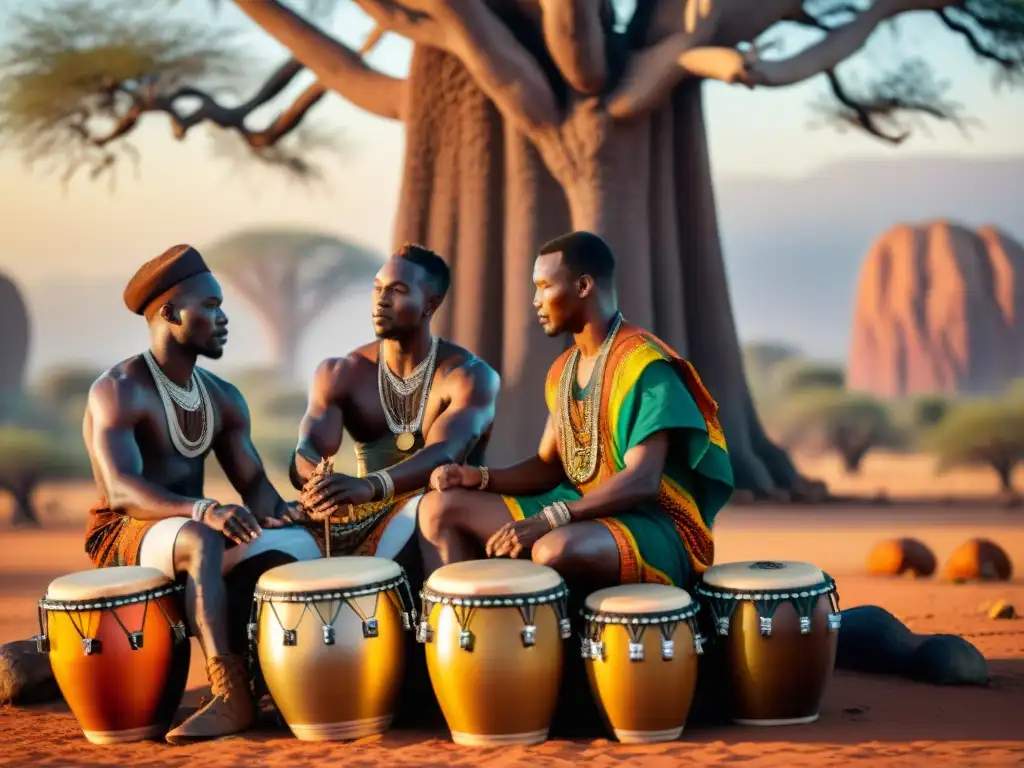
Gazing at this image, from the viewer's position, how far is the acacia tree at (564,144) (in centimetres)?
1123

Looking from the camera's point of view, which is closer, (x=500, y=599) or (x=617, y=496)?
(x=500, y=599)

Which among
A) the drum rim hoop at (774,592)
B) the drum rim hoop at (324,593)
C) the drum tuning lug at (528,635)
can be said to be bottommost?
the drum tuning lug at (528,635)

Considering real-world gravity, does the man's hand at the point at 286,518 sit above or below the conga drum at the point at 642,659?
above

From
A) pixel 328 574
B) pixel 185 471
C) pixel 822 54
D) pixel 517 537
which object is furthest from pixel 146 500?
pixel 822 54

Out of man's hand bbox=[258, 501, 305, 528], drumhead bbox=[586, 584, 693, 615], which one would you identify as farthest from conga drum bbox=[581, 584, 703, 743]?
man's hand bbox=[258, 501, 305, 528]

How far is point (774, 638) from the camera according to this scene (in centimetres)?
458

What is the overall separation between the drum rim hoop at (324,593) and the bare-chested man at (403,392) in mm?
765

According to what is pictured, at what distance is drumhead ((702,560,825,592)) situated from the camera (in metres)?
4.60

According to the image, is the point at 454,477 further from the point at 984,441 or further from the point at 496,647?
the point at 984,441

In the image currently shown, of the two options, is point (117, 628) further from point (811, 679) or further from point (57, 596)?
point (811, 679)

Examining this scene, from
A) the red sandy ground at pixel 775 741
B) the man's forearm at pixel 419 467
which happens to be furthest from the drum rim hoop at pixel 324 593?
the man's forearm at pixel 419 467

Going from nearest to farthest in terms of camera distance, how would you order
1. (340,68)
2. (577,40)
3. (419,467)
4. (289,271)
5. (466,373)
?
(419,467)
(466,373)
(577,40)
(340,68)
(289,271)

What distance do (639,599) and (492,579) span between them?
49cm

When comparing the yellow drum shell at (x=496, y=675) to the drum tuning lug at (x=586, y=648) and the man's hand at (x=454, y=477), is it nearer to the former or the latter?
the drum tuning lug at (x=586, y=648)
